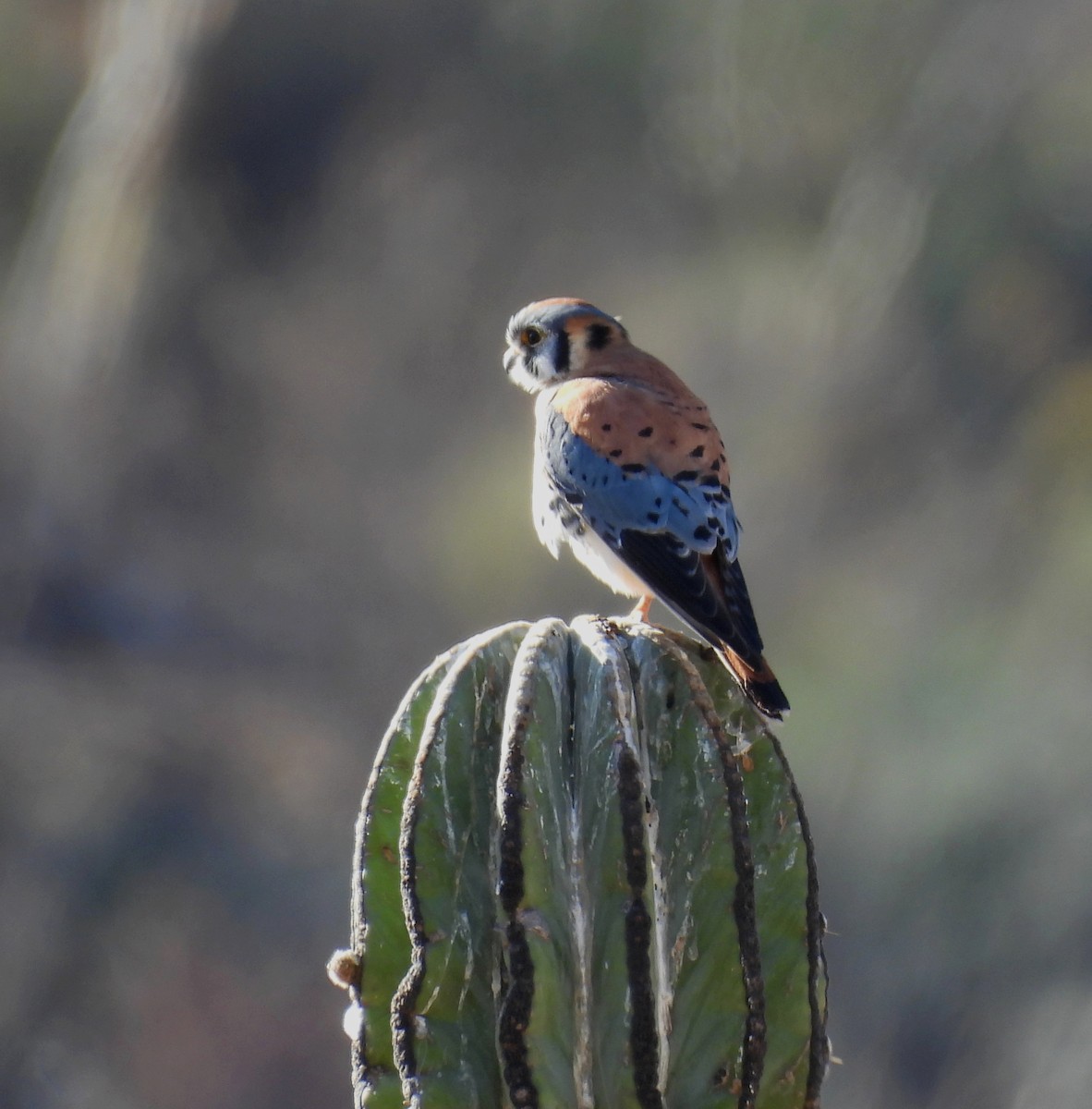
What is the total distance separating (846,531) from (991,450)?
0.88 metres

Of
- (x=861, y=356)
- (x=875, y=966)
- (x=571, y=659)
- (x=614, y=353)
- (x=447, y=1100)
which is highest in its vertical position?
(x=861, y=356)

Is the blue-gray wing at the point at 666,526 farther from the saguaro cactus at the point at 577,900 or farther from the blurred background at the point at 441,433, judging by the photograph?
the blurred background at the point at 441,433

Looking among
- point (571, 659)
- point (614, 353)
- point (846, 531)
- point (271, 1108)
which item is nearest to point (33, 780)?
point (271, 1108)

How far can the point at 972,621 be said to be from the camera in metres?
8.70

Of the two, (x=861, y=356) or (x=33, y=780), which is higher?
(x=861, y=356)

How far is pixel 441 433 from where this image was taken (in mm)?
9797

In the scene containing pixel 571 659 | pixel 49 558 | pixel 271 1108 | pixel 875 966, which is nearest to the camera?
pixel 571 659

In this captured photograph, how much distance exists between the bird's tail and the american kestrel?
35 millimetres

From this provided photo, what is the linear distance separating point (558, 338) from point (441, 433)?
5.67 metres

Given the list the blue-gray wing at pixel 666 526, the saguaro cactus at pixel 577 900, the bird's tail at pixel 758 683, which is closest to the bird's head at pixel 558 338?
the blue-gray wing at pixel 666 526

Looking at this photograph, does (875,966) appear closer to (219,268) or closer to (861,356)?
(861,356)

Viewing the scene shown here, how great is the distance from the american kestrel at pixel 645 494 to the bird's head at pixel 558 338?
0.42 feet

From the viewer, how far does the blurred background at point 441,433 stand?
8398 millimetres

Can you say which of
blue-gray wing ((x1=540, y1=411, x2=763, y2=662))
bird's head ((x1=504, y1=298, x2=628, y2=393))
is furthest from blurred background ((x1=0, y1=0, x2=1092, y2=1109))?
blue-gray wing ((x1=540, y1=411, x2=763, y2=662))
